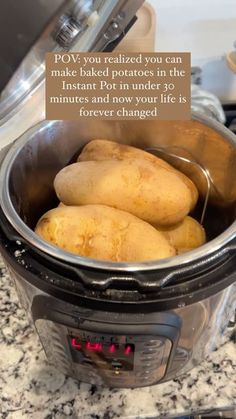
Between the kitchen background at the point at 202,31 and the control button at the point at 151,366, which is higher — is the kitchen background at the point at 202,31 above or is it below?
above

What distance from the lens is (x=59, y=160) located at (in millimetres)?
654

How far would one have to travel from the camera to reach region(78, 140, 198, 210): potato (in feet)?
2.01

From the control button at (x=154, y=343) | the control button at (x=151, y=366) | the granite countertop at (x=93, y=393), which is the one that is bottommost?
the granite countertop at (x=93, y=393)

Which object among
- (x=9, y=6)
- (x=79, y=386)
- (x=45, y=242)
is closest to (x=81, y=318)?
(x=45, y=242)

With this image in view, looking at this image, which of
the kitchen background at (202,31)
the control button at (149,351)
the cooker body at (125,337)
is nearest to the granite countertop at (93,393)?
the cooker body at (125,337)

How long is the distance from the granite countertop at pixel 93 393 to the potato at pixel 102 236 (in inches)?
8.2

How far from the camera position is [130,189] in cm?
55

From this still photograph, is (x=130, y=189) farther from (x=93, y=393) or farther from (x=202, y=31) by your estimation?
(x=202, y=31)

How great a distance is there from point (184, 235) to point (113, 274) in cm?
17

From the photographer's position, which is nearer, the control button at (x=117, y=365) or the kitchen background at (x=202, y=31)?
the control button at (x=117, y=365)

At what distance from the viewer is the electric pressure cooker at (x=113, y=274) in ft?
1.46

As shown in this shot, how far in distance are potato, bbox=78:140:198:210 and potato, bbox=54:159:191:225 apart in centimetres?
4

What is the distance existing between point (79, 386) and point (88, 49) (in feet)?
1.43

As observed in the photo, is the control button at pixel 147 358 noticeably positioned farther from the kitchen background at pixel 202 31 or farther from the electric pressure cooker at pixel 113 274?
the kitchen background at pixel 202 31
